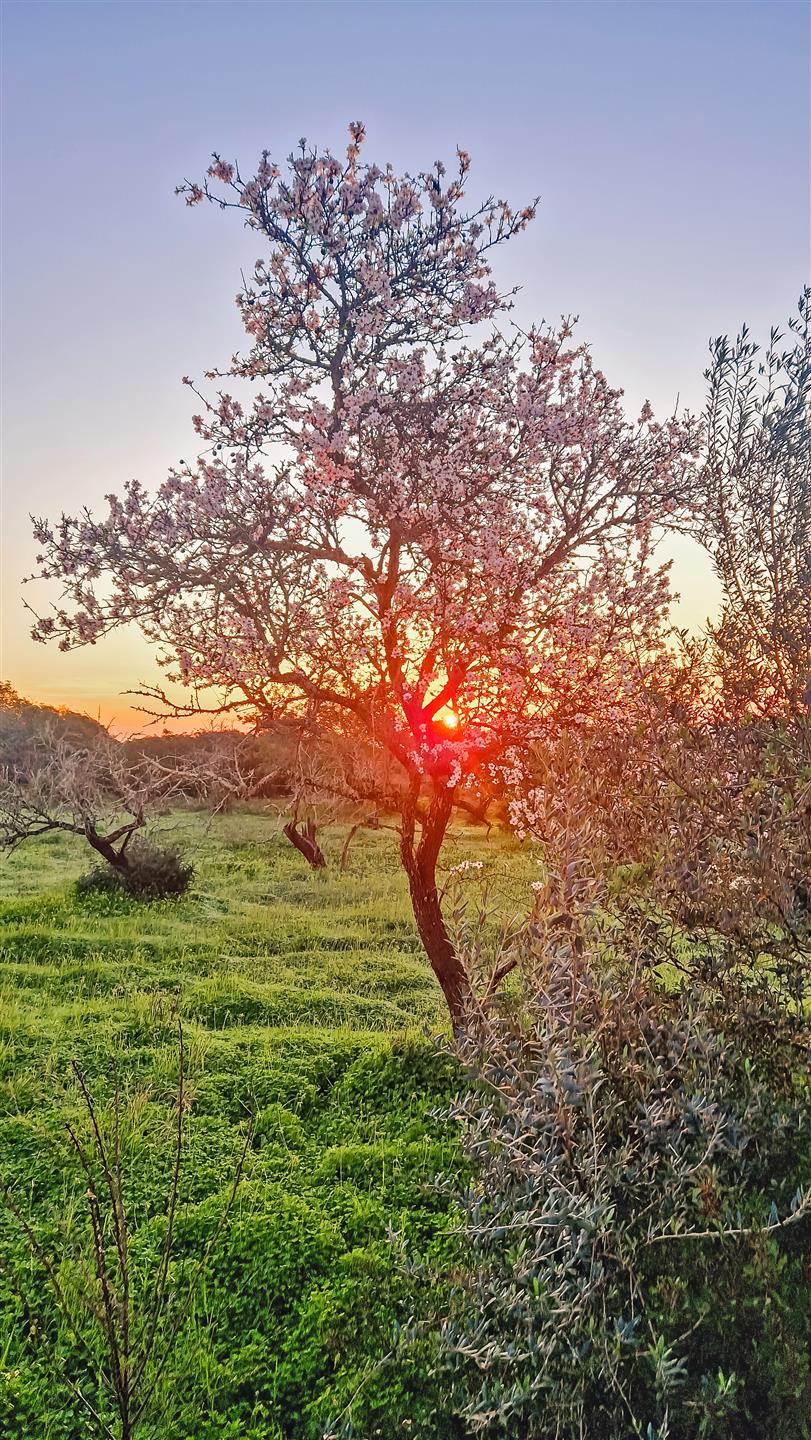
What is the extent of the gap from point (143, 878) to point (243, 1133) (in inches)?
452

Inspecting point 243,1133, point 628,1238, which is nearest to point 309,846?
point 243,1133

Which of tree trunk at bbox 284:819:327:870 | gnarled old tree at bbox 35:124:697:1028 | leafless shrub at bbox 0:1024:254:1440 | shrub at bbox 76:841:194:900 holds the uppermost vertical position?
gnarled old tree at bbox 35:124:697:1028

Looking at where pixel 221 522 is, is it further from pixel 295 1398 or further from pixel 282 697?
pixel 295 1398

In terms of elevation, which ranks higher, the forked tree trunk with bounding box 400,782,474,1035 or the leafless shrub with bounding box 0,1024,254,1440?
the forked tree trunk with bounding box 400,782,474,1035

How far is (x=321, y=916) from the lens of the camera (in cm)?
1791

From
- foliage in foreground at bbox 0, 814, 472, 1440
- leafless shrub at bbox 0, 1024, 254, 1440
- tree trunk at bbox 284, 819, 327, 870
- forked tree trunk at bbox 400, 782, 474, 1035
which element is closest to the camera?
leafless shrub at bbox 0, 1024, 254, 1440

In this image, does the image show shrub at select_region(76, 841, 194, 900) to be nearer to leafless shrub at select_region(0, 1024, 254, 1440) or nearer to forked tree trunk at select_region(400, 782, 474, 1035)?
forked tree trunk at select_region(400, 782, 474, 1035)

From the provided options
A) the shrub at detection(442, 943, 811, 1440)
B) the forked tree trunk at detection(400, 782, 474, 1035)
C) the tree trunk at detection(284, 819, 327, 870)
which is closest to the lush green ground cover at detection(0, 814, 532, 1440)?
the shrub at detection(442, 943, 811, 1440)

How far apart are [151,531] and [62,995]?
6.99 metres

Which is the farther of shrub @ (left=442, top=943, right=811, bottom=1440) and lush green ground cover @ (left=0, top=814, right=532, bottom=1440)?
lush green ground cover @ (left=0, top=814, right=532, bottom=1440)

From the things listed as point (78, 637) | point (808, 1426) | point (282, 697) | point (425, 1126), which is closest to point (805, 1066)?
point (808, 1426)

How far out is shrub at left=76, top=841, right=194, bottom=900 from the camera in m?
18.8

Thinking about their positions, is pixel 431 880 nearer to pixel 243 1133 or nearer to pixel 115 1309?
pixel 243 1133

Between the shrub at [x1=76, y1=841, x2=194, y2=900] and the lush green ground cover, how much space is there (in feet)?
3.11
